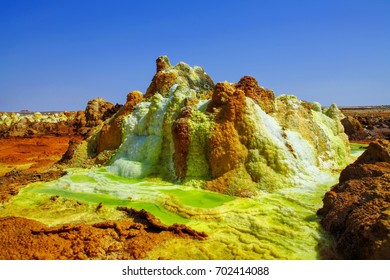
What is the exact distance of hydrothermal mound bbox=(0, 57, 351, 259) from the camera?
23.0 feet

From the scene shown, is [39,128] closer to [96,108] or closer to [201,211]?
[96,108]

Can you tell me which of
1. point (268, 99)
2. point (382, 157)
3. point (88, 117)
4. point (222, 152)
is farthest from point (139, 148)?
point (88, 117)

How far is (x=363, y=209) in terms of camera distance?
21.0 ft

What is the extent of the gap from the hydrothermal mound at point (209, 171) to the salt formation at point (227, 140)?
3cm

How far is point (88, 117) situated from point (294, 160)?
27.7m

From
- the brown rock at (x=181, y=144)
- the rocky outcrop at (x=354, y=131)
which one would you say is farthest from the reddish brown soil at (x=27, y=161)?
the rocky outcrop at (x=354, y=131)

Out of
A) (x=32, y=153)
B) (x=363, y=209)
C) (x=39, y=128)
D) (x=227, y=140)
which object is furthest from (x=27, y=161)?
(x=39, y=128)

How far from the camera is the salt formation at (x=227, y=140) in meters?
10.0

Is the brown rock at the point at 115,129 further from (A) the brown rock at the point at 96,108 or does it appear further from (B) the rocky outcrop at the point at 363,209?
(A) the brown rock at the point at 96,108

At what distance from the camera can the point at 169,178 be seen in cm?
1078

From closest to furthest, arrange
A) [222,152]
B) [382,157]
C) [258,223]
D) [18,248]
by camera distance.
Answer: [18,248] < [258,223] < [382,157] < [222,152]

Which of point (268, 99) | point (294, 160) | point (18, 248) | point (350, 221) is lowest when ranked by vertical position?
point (18, 248)

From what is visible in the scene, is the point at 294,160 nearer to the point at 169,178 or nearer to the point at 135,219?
the point at 169,178

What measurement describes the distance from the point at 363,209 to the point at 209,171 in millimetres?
4699
